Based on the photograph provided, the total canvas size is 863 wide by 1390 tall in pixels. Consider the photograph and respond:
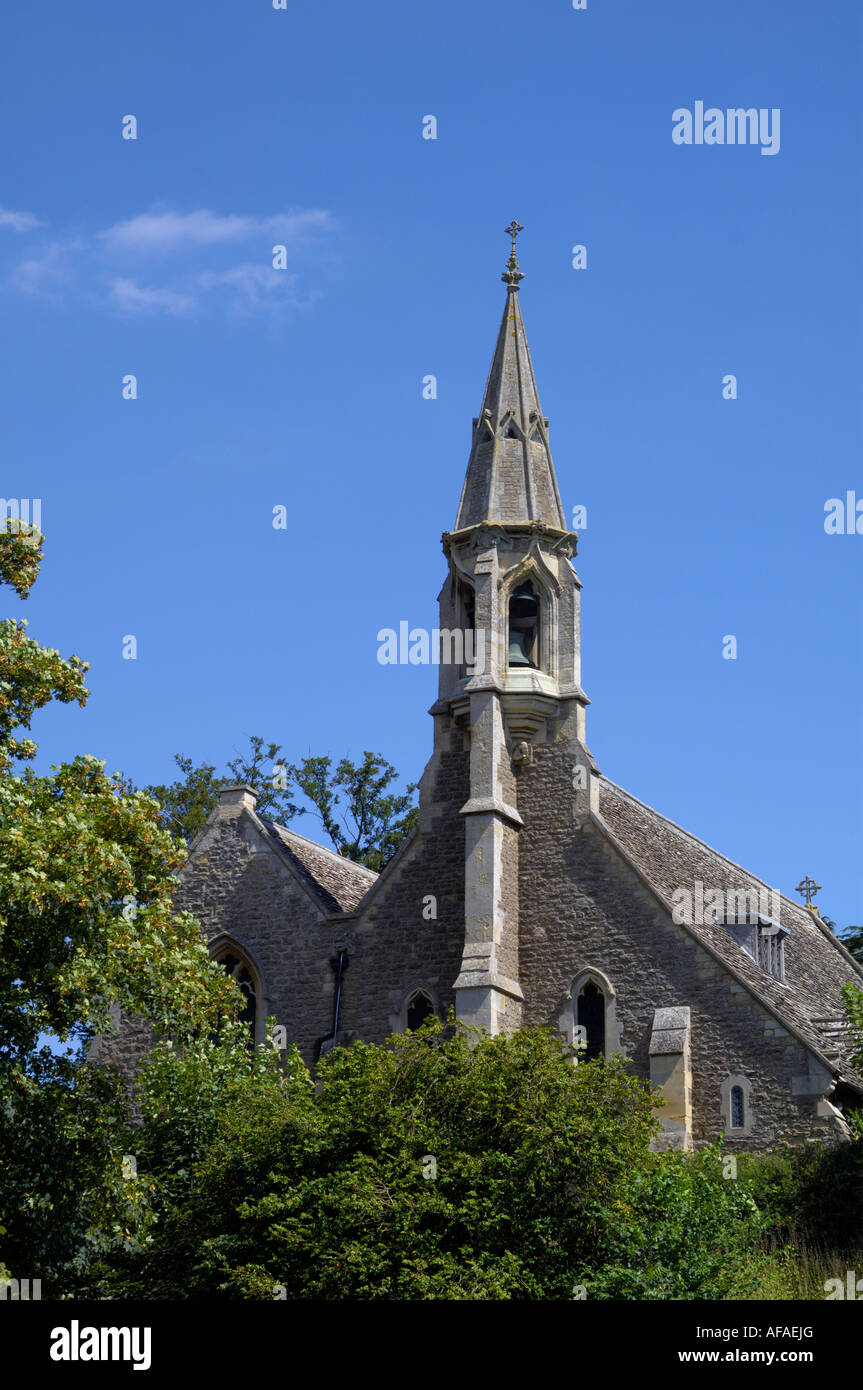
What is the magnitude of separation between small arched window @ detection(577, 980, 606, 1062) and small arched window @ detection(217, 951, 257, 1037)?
622 cm

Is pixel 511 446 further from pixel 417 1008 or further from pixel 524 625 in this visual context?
pixel 417 1008

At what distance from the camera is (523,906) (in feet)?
111

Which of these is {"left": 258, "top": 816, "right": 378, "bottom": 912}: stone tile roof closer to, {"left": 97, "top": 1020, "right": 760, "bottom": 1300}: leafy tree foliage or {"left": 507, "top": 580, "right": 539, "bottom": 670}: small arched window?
{"left": 507, "top": 580, "right": 539, "bottom": 670}: small arched window

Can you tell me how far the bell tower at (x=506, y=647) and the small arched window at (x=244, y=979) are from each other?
4.89m

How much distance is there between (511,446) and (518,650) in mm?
3861

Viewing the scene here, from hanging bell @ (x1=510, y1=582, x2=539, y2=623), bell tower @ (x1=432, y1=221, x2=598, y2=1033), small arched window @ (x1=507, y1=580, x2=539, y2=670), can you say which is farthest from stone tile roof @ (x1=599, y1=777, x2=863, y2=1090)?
hanging bell @ (x1=510, y1=582, x2=539, y2=623)

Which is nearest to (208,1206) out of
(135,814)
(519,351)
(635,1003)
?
(135,814)

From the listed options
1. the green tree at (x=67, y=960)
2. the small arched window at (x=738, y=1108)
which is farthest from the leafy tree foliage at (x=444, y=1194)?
the small arched window at (x=738, y=1108)

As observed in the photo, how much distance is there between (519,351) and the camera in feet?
124

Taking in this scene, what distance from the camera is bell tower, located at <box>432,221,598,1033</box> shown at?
33.3 m

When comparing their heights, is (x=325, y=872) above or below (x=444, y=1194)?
above

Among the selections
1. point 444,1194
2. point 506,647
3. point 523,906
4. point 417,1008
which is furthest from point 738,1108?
point 506,647
